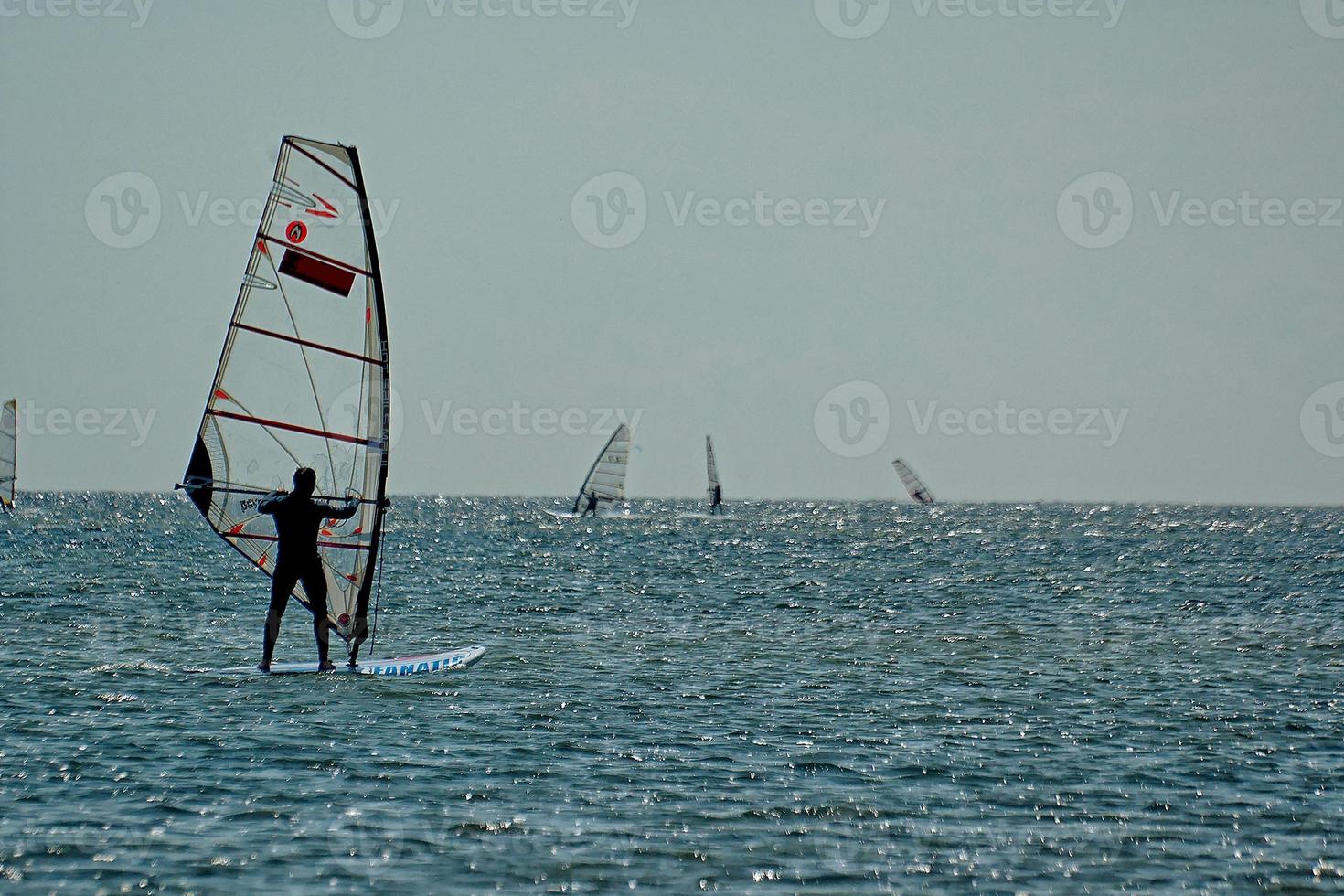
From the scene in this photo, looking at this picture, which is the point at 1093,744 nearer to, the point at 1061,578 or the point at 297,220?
the point at 297,220

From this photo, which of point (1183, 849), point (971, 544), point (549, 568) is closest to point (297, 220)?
point (1183, 849)

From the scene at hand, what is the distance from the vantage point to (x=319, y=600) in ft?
55.8

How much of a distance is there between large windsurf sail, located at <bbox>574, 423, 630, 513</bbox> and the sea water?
169 ft

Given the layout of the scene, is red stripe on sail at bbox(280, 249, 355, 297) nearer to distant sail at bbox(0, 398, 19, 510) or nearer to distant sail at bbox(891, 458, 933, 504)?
distant sail at bbox(0, 398, 19, 510)

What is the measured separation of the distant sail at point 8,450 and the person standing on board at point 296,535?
63999mm

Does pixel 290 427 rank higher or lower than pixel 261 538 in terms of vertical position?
higher

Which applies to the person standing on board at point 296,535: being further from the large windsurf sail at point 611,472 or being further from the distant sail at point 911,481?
the distant sail at point 911,481

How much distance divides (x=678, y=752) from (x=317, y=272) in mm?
7056

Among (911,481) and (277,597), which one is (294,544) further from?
(911,481)

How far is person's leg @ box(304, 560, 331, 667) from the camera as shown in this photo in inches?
656
